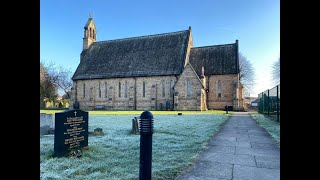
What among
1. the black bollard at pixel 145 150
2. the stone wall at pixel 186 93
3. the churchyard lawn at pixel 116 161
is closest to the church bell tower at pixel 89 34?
the stone wall at pixel 186 93

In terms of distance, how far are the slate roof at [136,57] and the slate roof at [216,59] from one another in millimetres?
2963

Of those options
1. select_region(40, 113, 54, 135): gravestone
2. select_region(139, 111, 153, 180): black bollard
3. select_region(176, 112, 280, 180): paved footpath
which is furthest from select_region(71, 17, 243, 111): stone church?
select_region(139, 111, 153, 180): black bollard

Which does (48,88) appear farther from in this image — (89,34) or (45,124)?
(45,124)

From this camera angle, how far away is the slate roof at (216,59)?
37000 mm

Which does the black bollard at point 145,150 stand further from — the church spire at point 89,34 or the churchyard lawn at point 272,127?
the church spire at point 89,34

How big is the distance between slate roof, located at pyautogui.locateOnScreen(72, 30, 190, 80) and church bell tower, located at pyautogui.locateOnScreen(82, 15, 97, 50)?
1300 mm

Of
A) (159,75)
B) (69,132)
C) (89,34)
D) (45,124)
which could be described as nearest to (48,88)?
(89,34)

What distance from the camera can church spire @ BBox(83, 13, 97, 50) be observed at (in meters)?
47.4

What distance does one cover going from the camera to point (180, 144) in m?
7.32

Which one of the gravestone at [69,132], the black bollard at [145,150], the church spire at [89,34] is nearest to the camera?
the black bollard at [145,150]

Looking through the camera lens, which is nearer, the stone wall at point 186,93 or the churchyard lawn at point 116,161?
the churchyard lawn at point 116,161
